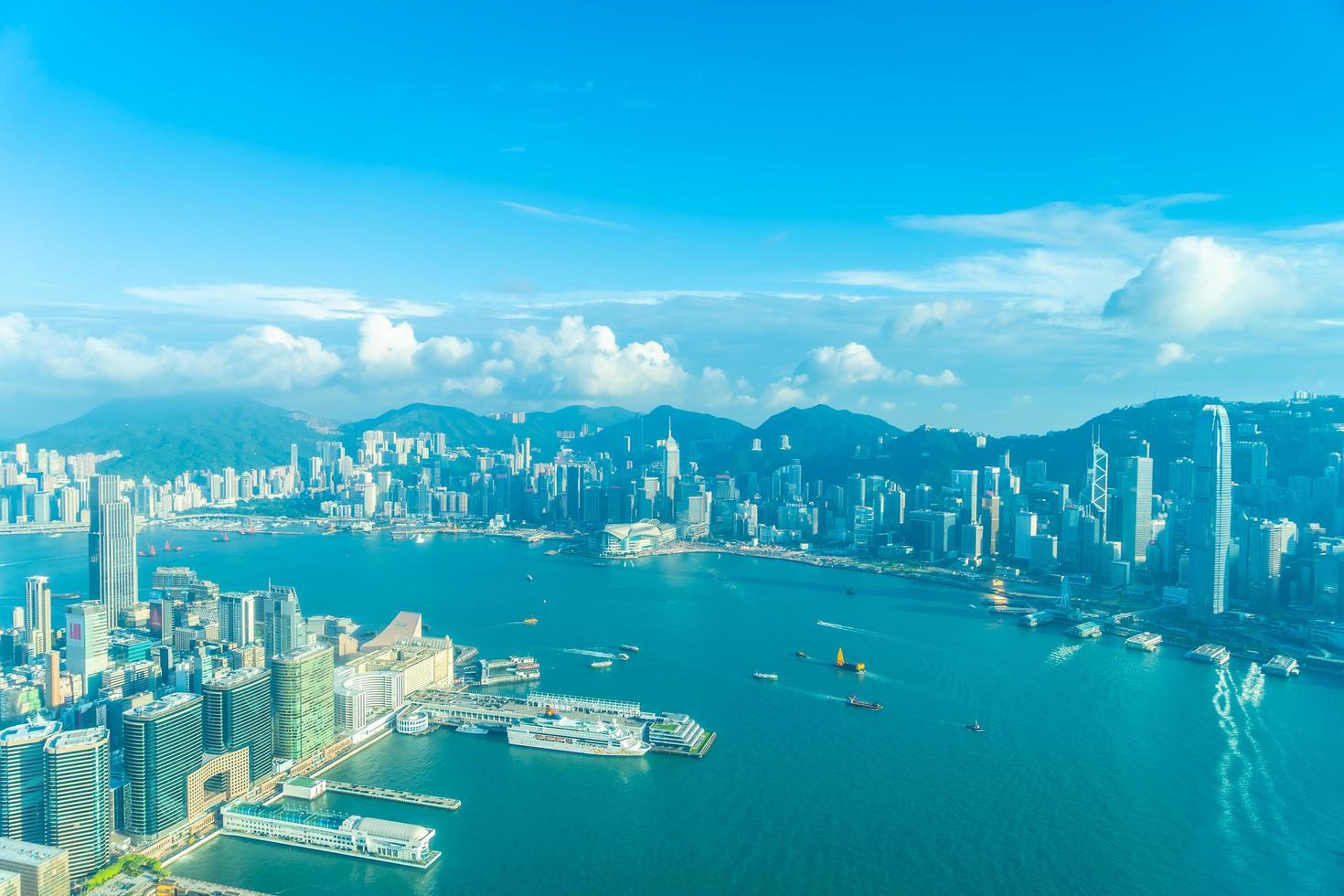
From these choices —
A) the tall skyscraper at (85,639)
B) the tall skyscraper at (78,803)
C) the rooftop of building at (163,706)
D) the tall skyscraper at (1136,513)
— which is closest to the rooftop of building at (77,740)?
the tall skyscraper at (78,803)

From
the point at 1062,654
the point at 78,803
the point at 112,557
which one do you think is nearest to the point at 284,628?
the point at 78,803

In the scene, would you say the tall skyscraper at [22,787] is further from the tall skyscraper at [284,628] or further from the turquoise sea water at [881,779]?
the tall skyscraper at [284,628]

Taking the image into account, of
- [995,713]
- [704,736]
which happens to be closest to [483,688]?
[704,736]

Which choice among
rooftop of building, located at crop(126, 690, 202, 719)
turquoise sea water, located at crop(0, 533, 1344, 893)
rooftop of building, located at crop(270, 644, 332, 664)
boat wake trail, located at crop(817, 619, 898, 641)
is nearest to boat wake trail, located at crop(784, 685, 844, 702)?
turquoise sea water, located at crop(0, 533, 1344, 893)

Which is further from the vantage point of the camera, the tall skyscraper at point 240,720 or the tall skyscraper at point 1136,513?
the tall skyscraper at point 1136,513

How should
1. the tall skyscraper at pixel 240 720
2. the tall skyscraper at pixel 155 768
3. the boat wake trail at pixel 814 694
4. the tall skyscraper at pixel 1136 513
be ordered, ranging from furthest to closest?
1. the tall skyscraper at pixel 1136 513
2. the boat wake trail at pixel 814 694
3. the tall skyscraper at pixel 240 720
4. the tall skyscraper at pixel 155 768

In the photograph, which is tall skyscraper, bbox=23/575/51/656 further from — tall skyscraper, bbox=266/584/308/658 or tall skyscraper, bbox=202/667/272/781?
tall skyscraper, bbox=202/667/272/781

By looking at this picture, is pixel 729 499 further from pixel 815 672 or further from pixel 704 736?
pixel 704 736

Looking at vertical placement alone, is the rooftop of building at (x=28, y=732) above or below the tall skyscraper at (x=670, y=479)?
below
